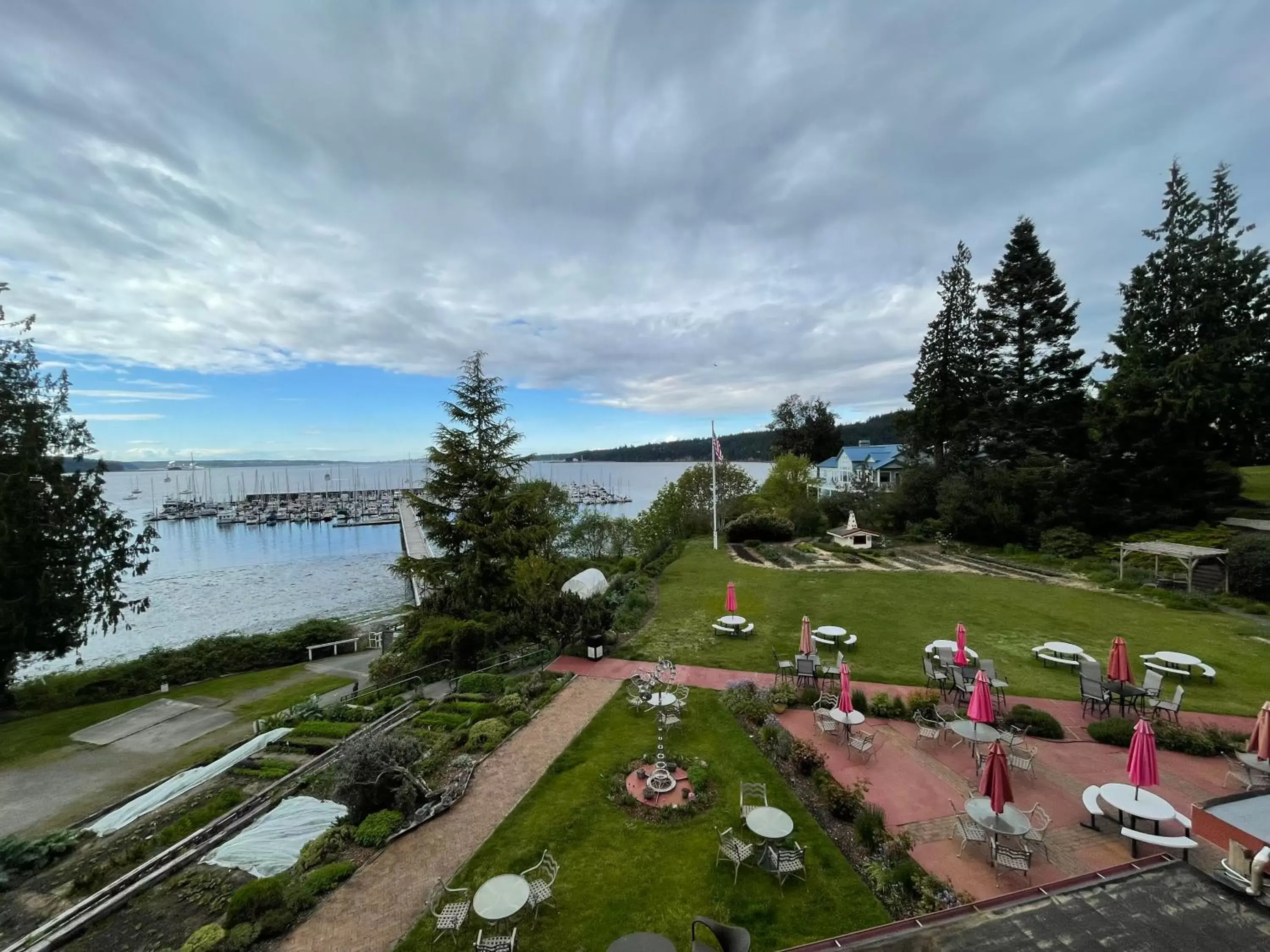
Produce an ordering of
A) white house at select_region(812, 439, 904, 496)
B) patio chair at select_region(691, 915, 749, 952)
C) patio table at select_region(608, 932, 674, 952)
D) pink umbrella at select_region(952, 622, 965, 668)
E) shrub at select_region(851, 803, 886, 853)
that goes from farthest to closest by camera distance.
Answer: white house at select_region(812, 439, 904, 496)
pink umbrella at select_region(952, 622, 965, 668)
shrub at select_region(851, 803, 886, 853)
patio table at select_region(608, 932, 674, 952)
patio chair at select_region(691, 915, 749, 952)

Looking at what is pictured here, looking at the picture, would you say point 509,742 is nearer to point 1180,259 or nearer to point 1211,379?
point 1211,379

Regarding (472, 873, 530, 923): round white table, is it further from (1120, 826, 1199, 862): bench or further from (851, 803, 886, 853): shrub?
(1120, 826, 1199, 862): bench

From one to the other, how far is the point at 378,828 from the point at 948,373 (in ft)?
161

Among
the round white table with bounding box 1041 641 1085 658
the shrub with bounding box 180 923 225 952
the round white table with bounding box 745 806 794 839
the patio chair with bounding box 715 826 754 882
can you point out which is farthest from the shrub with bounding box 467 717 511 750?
the round white table with bounding box 1041 641 1085 658

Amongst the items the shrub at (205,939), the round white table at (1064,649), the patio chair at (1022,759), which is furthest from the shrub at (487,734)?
the round white table at (1064,649)

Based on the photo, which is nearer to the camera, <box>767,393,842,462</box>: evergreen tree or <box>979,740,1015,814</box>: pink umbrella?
<box>979,740,1015,814</box>: pink umbrella

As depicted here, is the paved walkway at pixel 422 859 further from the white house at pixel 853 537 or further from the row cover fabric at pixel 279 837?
the white house at pixel 853 537

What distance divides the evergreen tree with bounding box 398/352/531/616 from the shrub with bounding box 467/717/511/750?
6746 mm

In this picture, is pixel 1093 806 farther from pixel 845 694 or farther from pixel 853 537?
pixel 853 537

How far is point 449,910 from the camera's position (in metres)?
7.14

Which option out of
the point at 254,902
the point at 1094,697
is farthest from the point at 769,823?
the point at 1094,697

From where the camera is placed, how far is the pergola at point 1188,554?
2200 cm

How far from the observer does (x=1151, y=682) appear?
40.1ft

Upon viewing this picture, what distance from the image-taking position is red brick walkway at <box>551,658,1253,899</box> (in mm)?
7711
